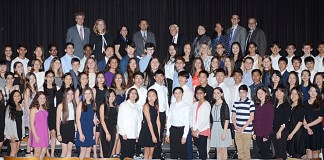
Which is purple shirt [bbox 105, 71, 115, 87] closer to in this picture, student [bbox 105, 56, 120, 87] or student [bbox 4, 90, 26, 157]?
student [bbox 105, 56, 120, 87]

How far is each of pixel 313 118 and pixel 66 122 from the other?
370 centimetres

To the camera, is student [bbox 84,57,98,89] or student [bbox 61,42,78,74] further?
student [bbox 61,42,78,74]

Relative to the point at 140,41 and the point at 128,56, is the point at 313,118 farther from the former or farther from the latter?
the point at 140,41

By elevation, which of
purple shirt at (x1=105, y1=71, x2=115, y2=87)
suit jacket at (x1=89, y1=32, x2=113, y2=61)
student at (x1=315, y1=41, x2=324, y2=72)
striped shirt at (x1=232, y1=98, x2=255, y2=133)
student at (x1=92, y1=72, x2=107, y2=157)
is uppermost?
suit jacket at (x1=89, y1=32, x2=113, y2=61)

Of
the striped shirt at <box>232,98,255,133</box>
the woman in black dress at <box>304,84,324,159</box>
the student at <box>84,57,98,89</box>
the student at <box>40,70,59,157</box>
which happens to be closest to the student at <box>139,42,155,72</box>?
the student at <box>84,57,98,89</box>

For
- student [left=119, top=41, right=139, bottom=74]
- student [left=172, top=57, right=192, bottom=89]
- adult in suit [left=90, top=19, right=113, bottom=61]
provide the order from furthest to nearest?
1. adult in suit [left=90, top=19, right=113, bottom=61]
2. student [left=119, top=41, right=139, bottom=74]
3. student [left=172, top=57, right=192, bottom=89]

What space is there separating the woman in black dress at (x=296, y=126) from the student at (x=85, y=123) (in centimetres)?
294

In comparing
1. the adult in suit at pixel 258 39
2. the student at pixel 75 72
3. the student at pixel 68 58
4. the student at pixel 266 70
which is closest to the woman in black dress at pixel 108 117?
the student at pixel 75 72

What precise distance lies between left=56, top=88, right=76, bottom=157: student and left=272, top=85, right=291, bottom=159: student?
3.01m

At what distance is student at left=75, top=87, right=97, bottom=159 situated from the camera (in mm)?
11227

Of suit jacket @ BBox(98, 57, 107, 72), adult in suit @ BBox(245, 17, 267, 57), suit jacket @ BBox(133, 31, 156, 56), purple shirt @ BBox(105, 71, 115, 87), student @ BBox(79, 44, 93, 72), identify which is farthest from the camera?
adult in suit @ BBox(245, 17, 267, 57)

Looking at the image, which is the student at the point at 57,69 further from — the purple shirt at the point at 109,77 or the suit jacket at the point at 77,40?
the suit jacket at the point at 77,40

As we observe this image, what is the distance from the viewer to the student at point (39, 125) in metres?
11.3

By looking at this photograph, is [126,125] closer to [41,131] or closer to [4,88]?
[41,131]
